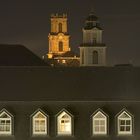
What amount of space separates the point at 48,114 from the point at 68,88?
6.56 ft

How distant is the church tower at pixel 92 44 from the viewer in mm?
113525

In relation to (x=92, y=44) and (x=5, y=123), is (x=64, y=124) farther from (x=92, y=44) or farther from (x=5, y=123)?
(x=92, y=44)

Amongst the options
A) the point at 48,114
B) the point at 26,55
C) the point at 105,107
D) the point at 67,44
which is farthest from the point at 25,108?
the point at 67,44

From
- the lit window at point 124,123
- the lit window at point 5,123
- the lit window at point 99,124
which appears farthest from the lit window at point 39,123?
the lit window at point 124,123

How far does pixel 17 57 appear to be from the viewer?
6812 centimetres

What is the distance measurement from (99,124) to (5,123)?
4.93 meters

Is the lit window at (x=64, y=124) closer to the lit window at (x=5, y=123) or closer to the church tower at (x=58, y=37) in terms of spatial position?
the lit window at (x=5, y=123)

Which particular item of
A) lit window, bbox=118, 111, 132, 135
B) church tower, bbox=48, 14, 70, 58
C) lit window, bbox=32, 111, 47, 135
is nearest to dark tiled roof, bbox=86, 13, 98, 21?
church tower, bbox=48, 14, 70, 58

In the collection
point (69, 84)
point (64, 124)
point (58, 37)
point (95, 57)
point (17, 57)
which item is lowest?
point (64, 124)

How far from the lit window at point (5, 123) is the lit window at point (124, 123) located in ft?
18.9

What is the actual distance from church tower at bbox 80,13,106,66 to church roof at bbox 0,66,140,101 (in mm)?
69107

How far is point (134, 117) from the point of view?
42.2 metres

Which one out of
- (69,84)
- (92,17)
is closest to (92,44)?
(92,17)

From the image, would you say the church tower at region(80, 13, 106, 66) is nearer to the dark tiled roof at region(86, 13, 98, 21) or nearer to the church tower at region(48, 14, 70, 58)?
the dark tiled roof at region(86, 13, 98, 21)
